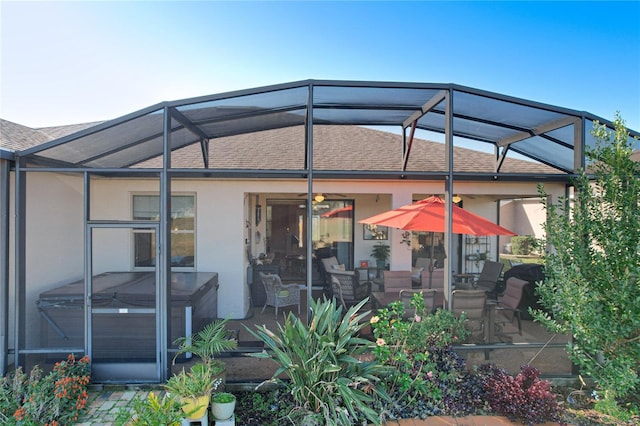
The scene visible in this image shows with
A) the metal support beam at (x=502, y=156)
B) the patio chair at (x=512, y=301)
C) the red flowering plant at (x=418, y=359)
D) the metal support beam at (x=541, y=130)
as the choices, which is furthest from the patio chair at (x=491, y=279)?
the red flowering plant at (x=418, y=359)

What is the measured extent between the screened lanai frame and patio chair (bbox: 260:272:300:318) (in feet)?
8.38

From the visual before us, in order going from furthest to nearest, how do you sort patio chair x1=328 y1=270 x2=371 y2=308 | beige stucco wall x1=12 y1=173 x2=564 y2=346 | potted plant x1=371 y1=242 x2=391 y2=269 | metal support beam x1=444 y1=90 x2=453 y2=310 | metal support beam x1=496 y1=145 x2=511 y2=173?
potted plant x1=371 y1=242 x2=391 y2=269 → metal support beam x1=496 y1=145 x2=511 y2=173 → patio chair x1=328 y1=270 x2=371 y2=308 → beige stucco wall x1=12 y1=173 x2=564 y2=346 → metal support beam x1=444 y1=90 x2=453 y2=310

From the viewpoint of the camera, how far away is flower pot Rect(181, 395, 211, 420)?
3.33 metres

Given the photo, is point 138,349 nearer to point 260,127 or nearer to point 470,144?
point 260,127

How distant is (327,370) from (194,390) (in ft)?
4.63

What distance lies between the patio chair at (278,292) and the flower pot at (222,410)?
10.6ft

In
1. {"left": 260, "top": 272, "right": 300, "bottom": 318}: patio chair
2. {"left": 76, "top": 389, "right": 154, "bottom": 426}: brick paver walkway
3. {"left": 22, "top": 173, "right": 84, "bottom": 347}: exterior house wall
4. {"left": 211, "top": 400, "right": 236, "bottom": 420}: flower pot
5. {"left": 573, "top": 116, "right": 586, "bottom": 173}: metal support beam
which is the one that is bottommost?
{"left": 76, "top": 389, "right": 154, "bottom": 426}: brick paver walkway

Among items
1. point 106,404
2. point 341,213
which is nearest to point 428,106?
point 106,404

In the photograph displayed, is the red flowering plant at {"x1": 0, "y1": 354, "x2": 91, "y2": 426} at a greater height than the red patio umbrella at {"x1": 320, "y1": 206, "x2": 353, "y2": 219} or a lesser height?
lesser

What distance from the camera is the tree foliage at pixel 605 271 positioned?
11.8ft

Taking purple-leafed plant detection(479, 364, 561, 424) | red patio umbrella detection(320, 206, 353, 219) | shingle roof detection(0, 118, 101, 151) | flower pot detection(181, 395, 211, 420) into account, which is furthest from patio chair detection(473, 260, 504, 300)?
shingle roof detection(0, 118, 101, 151)

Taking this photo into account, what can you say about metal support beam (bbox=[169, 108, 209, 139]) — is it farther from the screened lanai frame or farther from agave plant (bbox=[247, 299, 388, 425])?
agave plant (bbox=[247, 299, 388, 425])

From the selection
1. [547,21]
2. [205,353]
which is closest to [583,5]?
[547,21]

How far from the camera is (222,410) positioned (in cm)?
353
